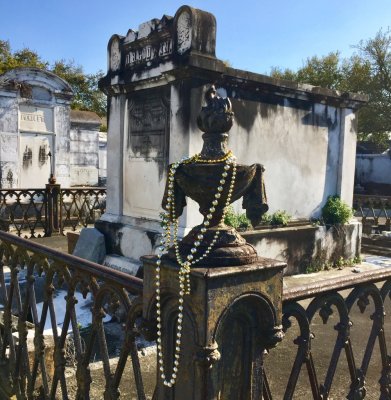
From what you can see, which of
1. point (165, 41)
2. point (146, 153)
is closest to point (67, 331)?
point (146, 153)

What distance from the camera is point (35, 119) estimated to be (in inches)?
548

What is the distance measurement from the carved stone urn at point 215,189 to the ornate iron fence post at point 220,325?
0.27 feet

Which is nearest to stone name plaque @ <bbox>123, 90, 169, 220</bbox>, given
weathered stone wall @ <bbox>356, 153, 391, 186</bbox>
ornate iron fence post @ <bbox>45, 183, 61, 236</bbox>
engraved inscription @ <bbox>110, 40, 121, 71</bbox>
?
engraved inscription @ <bbox>110, 40, 121, 71</bbox>

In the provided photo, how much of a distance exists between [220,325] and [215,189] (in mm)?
534

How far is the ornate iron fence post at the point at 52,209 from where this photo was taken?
10945 mm

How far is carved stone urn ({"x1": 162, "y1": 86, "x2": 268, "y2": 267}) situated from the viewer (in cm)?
171

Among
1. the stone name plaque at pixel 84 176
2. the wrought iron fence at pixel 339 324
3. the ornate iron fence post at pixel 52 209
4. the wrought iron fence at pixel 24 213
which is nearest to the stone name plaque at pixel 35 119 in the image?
the wrought iron fence at pixel 24 213

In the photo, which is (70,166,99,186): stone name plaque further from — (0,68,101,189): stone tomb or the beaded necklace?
the beaded necklace

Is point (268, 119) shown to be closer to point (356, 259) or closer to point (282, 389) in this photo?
point (356, 259)

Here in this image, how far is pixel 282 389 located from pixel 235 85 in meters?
4.38

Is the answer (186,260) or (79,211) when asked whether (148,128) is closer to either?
(186,260)

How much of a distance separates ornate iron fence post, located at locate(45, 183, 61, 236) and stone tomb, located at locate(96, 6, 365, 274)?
400cm

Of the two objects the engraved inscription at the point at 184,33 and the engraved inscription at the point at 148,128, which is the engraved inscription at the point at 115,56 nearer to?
the engraved inscription at the point at 148,128

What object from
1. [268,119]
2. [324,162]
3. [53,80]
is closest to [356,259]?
[324,162]
